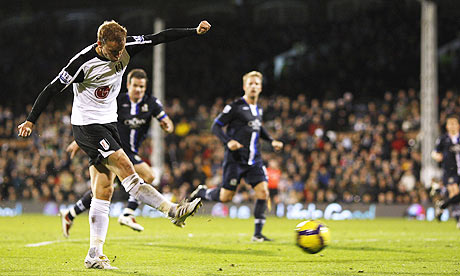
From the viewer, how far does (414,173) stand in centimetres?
2116

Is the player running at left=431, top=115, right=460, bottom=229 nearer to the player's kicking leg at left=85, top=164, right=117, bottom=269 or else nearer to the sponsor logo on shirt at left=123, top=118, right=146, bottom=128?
the sponsor logo on shirt at left=123, top=118, right=146, bottom=128

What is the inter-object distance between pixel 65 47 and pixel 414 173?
21066 millimetres

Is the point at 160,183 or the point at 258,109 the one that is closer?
the point at 258,109

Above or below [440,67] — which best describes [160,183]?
below

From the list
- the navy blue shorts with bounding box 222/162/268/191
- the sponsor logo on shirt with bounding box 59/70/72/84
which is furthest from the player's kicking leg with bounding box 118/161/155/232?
the sponsor logo on shirt with bounding box 59/70/72/84

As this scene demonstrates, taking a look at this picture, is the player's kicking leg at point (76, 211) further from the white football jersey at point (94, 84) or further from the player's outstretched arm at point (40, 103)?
the player's outstretched arm at point (40, 103)

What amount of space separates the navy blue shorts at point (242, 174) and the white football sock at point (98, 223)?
161 inches

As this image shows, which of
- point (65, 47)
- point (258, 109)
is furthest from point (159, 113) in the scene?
point (65, 47)

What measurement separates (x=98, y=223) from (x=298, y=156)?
1509 cm

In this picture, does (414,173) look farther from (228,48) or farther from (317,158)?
(228,48)

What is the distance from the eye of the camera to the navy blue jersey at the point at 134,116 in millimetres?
11312

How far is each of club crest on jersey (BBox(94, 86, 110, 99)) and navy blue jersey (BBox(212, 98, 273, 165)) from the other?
4237mm

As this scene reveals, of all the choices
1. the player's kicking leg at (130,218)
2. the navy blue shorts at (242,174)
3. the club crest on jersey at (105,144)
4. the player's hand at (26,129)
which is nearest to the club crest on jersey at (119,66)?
the club crest on jersey at (105,144)

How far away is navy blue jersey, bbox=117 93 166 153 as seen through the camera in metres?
11.3
